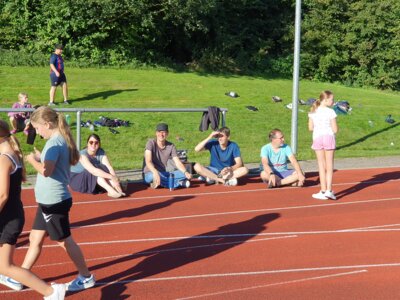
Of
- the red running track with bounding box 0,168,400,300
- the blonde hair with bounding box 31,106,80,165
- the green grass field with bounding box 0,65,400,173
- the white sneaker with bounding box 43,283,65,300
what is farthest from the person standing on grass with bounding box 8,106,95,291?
the green grass field with bounding box 0,65,400,173

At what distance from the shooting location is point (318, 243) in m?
7.76

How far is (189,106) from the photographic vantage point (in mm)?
21781

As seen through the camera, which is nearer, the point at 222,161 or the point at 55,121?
the point at 55,121

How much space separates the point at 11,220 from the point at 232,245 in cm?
322

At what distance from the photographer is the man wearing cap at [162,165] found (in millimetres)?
11320

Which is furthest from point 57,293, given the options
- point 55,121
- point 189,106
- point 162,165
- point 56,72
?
point 189,106

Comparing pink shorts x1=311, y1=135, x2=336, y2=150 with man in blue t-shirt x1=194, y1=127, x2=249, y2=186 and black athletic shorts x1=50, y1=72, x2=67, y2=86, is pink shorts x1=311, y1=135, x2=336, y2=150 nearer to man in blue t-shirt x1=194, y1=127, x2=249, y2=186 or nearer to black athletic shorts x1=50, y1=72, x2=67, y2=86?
man in blue t-shirt x1=194, y1=127, x2=249, y2=186

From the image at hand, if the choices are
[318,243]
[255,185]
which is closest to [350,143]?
[255,185]

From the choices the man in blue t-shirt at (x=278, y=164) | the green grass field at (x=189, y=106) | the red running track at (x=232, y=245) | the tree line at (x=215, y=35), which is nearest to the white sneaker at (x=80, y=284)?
the red running track at (x=232, y=245)

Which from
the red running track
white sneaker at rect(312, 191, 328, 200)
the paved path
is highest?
the red running track

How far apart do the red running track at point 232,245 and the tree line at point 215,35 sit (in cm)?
1832

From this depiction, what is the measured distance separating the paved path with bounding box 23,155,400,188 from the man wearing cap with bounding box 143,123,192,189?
81 cm

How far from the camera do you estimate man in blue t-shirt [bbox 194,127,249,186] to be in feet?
39.0

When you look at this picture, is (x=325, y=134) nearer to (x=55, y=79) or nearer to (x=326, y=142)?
(x=326, y=142)
